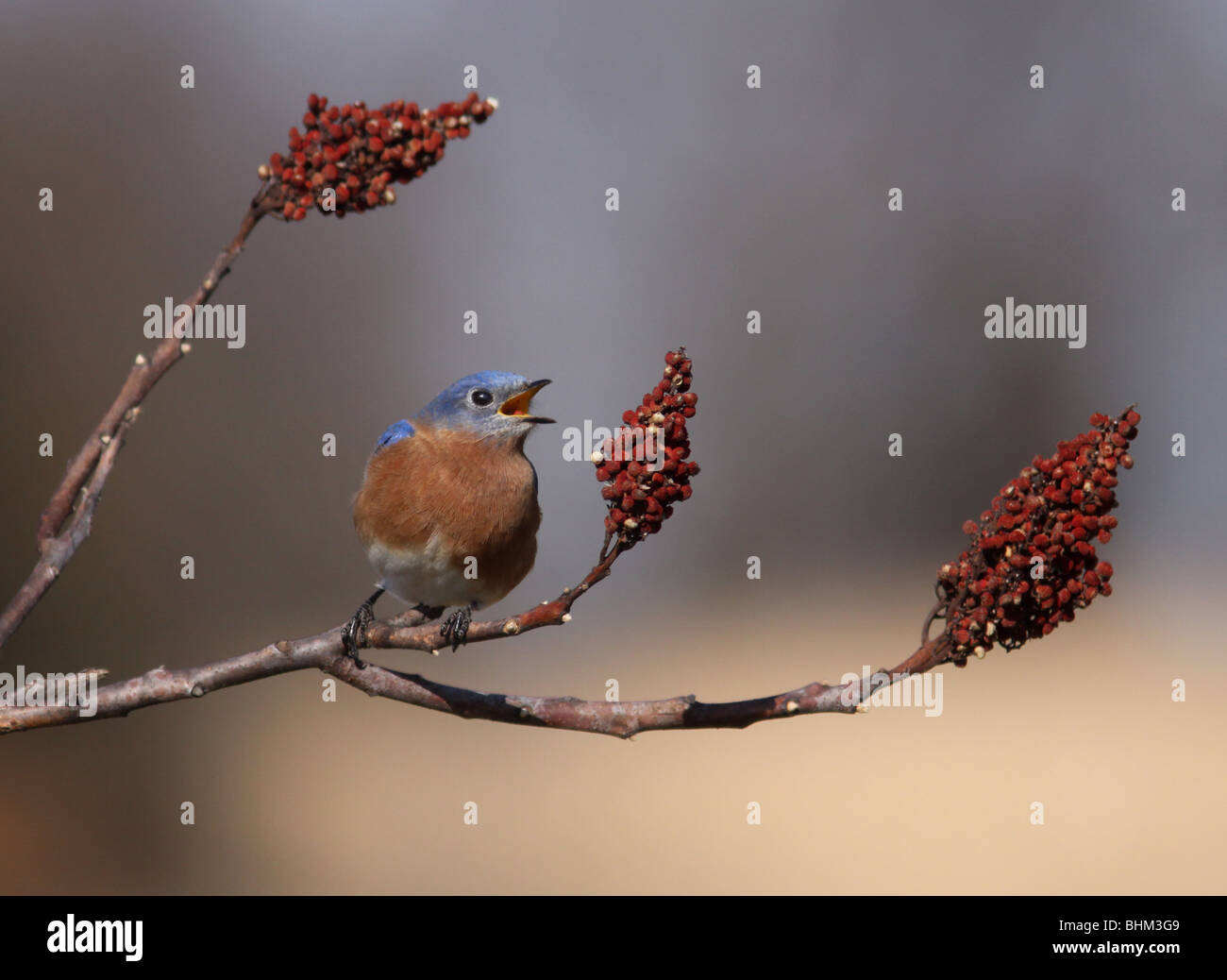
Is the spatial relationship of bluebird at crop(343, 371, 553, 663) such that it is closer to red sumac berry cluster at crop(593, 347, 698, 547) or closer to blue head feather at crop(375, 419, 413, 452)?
blue head feather at crop(375, 419, 413, 452)

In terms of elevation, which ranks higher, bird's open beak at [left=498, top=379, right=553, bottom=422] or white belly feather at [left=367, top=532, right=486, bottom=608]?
bird's open beak at [left=498, top=379, right=553, bottom=422]

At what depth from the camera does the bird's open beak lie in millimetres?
3084

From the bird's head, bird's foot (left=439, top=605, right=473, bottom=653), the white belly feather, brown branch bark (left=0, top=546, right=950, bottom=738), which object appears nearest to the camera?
brown branch bark (left=0, top=546, right=950, bottom=738)

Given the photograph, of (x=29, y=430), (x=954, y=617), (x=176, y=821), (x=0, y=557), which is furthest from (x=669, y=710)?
(x=176, y=821)

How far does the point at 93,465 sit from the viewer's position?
1.89 metres

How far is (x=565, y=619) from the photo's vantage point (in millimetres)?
1896

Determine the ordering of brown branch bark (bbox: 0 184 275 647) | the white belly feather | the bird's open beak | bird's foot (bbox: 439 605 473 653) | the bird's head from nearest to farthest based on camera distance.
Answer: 1. brown branch bark (bbox: 0 184 275 647)
2. bird's foot (bbox: 439 605 473 653)
3. the white belly feather
4. the bird's open beak
5. the bird's head

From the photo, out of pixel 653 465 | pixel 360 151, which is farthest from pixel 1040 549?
pixel 360 151

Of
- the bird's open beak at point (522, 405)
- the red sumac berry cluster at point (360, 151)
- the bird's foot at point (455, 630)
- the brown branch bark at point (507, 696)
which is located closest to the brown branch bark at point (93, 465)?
the red sumac berry cluster at point (360, 151)

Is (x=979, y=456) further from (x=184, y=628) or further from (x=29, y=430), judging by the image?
(x=29, y=430)

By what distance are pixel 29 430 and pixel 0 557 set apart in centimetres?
89

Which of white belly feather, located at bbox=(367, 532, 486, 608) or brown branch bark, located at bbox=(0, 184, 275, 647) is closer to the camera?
brown branch bark, located at bbox=(0, 184, 275, 647)

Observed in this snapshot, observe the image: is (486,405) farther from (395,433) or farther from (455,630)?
(455,630)

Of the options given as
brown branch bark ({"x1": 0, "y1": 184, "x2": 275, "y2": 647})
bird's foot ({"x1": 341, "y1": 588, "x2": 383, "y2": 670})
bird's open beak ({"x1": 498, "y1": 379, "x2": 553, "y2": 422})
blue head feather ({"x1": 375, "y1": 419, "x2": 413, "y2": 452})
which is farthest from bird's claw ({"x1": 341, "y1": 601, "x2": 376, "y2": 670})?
blue head feather ({"x1": 375, "y1": 419, "x2": 413, "y2": 452})
